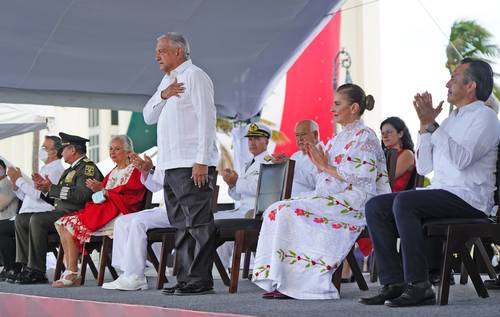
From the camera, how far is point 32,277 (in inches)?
249

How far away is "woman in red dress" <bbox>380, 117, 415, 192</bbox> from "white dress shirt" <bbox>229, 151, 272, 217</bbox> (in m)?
1.03

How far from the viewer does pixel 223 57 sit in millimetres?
8227

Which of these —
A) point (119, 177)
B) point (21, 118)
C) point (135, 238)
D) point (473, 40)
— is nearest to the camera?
point (135, 238)

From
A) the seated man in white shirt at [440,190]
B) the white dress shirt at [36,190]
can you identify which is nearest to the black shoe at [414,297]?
the seated man in white shirt at [440,190]

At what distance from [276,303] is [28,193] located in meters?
3.20

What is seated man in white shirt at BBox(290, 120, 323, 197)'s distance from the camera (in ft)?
20.2

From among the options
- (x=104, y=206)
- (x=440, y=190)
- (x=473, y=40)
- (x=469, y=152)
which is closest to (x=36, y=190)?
(x=104, y=206)

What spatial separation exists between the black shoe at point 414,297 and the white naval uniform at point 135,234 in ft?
6.27

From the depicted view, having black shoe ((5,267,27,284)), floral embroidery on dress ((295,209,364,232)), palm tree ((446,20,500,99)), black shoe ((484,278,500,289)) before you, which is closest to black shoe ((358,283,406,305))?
floral embroidery on dress ((295,209,364,232))

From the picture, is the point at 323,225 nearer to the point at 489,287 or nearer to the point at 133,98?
the point at 489,287

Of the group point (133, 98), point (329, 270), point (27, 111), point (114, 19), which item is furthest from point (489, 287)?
point (27, 111)

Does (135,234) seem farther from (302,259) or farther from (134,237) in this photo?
(302,259)

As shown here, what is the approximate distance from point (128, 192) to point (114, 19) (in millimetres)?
1915

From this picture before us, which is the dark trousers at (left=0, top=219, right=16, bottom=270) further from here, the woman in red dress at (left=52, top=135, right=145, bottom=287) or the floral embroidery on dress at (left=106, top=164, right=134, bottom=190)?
the floral embroidery on dress at (left=106, top=164, right=134, bottom=190)
